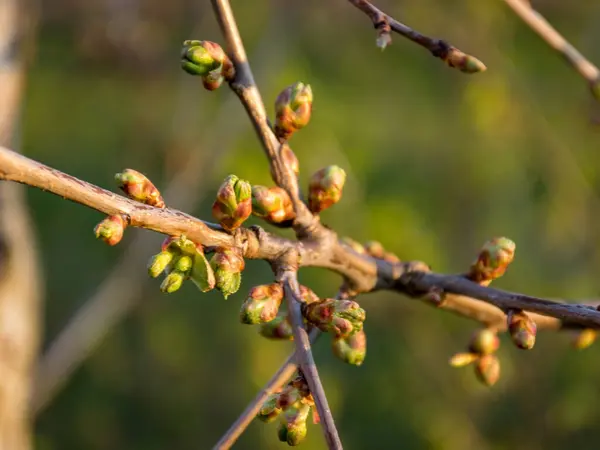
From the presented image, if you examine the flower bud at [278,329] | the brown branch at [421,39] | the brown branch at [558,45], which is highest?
the brown branch at [558,45]

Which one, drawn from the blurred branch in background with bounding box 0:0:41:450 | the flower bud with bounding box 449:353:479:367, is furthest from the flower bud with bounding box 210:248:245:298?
the blurred branch in background with bounding box 0:0:41:450

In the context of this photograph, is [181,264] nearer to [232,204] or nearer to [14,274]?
[232,204]

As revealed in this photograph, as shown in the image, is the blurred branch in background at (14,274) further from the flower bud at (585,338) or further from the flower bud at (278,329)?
the flower bud at (585,338)

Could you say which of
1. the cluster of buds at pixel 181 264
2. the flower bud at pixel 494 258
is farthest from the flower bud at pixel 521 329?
the cluster of buds at pixel 181 264

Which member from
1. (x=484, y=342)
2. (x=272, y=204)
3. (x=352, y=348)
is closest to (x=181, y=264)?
(x=272, y=204)

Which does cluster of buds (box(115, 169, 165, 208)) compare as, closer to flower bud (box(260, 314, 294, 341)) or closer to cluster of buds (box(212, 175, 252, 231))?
cluster of buds (box(212, 175, 252, 231))
